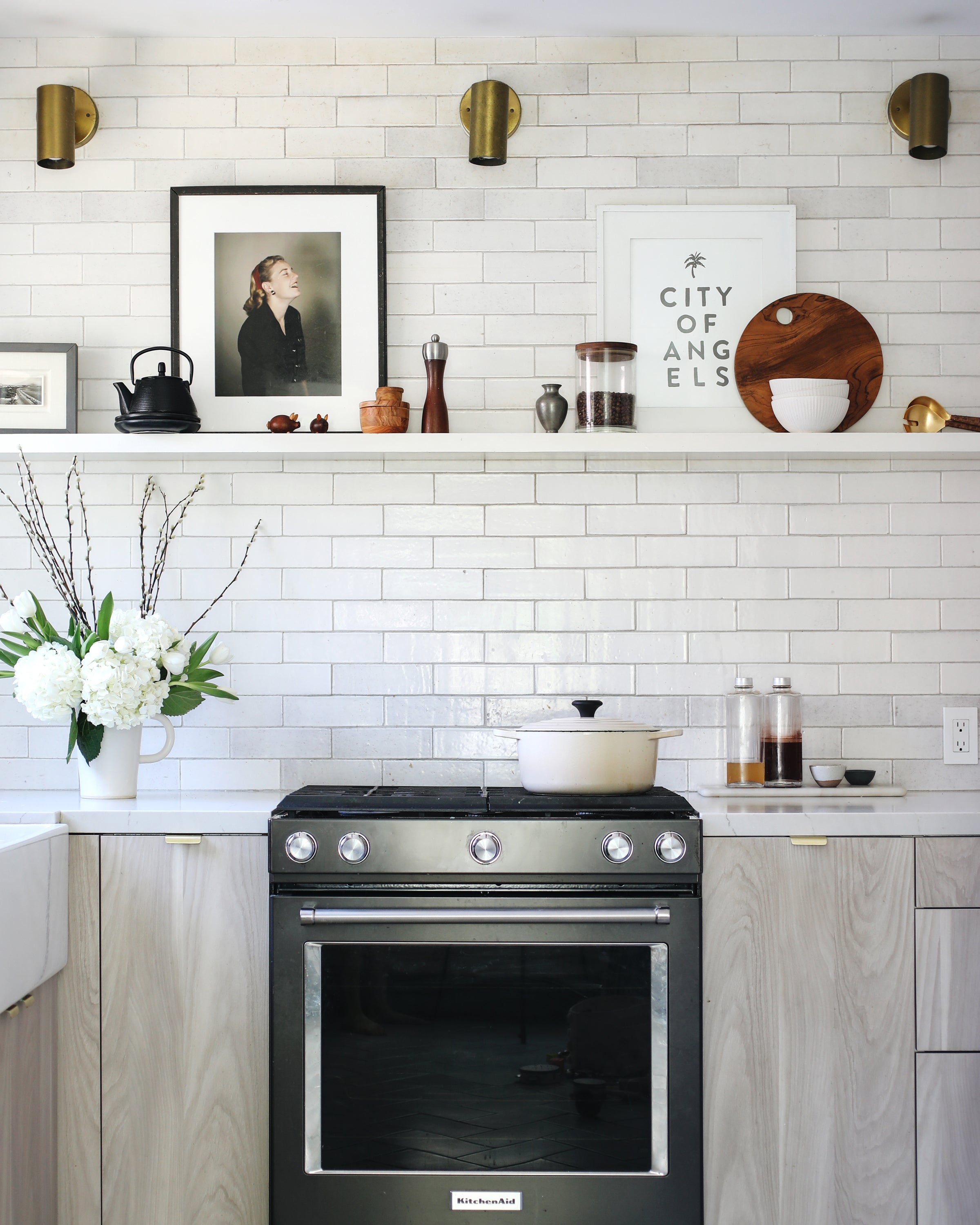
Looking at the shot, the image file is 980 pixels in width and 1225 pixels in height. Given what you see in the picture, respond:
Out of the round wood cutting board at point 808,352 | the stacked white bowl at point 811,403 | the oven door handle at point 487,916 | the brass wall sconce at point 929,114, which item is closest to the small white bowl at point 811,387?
the stacked white bowl at point 811,403

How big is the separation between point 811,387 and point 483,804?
1.24 metres

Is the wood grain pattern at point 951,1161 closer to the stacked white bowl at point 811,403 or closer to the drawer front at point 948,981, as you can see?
the drawer front at point 948,981

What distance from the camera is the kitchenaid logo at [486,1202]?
2.03m

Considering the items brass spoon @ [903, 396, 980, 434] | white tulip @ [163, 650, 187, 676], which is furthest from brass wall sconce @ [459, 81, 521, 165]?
white tulip @ [163, 650, 187, 676]

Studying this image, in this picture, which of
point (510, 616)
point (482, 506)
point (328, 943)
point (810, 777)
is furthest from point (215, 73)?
point (810, 777)

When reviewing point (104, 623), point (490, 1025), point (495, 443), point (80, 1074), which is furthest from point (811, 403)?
point (80, 1074)

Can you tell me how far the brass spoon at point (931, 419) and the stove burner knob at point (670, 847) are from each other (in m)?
1.16

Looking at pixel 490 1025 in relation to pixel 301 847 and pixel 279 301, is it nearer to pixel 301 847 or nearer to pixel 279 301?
pixel 301 847

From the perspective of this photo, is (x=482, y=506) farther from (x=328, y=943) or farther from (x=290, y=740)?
(x=328, y=943)

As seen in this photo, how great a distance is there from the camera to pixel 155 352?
266cm

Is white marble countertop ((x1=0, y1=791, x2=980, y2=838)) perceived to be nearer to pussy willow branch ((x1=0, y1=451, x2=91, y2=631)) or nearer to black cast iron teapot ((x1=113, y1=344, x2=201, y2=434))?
pussy willow branch ((x1=0, y1=451, x2=91, y2=631))

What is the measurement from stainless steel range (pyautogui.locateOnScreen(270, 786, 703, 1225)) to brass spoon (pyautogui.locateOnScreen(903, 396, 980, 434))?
1.20 m

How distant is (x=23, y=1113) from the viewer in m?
1.96

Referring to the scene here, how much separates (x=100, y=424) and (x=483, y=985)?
5.42ft
